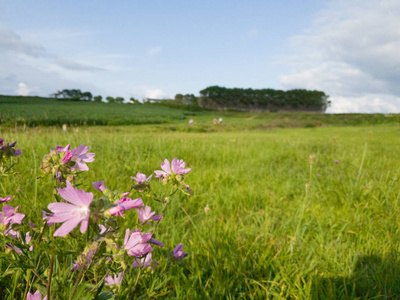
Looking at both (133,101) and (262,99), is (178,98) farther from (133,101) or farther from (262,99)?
(262,99)

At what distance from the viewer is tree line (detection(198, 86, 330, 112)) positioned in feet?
257

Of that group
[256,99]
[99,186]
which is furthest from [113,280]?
[256,99]

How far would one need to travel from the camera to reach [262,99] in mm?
80188

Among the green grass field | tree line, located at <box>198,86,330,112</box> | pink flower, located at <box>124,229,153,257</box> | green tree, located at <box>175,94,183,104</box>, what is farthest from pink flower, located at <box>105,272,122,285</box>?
tree line, located at <box>198,86,330,112</box>

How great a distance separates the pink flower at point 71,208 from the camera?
1.71 ft

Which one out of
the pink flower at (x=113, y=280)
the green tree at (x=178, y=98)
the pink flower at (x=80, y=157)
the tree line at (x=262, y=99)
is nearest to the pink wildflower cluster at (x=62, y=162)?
the pink flower at (x=80, y=157)

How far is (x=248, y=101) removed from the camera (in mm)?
80812

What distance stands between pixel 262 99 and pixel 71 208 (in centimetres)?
8378

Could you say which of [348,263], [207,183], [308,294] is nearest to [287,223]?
[348,263]

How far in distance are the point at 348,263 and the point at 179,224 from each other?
136cm

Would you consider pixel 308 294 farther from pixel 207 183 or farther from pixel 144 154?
pixel 144 154

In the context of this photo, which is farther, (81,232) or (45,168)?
(45,168)

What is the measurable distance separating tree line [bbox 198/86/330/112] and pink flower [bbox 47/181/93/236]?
78827mm

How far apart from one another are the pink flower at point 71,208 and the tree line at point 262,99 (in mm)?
→ 78827
